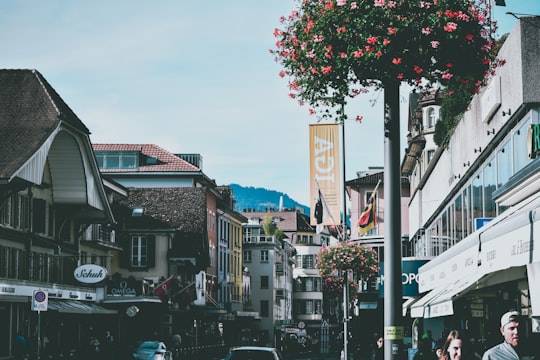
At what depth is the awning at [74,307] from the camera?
1697 inches

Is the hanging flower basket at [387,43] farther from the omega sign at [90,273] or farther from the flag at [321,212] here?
the omega sign at [90,273]

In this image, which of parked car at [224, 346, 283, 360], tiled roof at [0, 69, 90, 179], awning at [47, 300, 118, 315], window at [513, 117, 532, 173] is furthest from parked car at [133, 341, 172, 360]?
window at [513, 117, 532, 173]

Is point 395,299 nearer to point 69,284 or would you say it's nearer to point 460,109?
point 460,109

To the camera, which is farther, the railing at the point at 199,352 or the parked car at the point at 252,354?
the railing at the point at 199,352

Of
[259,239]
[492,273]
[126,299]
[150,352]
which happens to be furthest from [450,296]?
[259,239]

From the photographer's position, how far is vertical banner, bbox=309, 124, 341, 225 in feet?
82.4

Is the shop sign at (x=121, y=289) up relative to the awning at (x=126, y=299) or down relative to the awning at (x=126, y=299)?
up

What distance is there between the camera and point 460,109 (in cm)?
3170

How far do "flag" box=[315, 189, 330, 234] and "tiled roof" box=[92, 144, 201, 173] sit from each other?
55.4 m

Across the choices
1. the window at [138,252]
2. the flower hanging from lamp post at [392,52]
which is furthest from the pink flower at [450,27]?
the window at [138,252]

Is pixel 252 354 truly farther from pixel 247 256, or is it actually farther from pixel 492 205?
pixel 247 256

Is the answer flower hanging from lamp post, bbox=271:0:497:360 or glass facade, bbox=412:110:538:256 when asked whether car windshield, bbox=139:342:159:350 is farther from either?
flower hanging from lamp post, bbox=271:0:497:360

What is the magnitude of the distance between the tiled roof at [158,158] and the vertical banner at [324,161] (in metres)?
58.8

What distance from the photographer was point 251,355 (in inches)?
936
